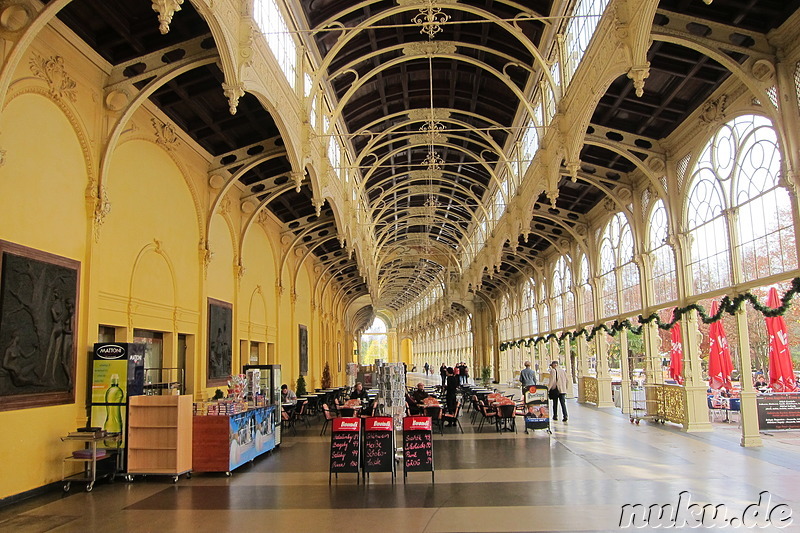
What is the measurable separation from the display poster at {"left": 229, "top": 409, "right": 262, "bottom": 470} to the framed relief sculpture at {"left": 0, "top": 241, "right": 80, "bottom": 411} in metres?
2.95

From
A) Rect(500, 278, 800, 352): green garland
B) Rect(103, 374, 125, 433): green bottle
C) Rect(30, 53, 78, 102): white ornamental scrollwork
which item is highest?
Rect(30, 53, 78, 102): white ornamental scrollwork

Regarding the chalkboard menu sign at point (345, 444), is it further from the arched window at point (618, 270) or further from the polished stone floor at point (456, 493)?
Result: the arched window at point (618, 270)

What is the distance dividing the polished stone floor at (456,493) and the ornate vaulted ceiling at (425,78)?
6.63 meters

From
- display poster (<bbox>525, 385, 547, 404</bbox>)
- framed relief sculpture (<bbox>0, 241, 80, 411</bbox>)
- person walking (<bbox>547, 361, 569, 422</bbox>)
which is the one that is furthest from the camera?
person walking (<bbox>547, 361, 569, 422</bbox>)

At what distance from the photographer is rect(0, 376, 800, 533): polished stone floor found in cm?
790

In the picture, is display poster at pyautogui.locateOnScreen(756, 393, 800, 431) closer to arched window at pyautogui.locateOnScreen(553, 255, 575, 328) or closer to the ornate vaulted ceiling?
the ornate vaulted ceiling

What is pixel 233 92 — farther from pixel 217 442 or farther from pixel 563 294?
pixel 563 294

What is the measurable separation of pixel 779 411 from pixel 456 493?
10.7 m

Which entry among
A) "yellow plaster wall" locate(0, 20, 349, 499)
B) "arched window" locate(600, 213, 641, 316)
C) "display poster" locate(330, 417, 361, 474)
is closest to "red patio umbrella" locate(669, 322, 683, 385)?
"arched window" locate(600, 213, 641, 316)

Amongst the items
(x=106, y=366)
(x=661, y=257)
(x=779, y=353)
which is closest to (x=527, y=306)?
(x=661, y=257)

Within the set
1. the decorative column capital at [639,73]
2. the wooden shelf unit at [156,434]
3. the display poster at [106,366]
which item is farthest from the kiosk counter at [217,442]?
the decorative column capital at [639,73]

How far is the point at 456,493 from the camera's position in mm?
9430

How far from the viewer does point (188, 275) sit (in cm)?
1536

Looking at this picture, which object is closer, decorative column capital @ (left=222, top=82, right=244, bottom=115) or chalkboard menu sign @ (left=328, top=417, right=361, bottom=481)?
decorative column capital @ (left=222, top=82, right=244, bottom=115)
